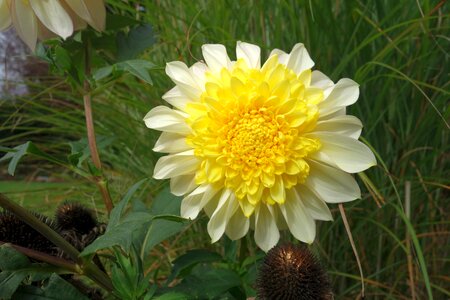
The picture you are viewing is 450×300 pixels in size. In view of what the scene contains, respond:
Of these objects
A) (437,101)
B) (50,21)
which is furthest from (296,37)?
(50,21)

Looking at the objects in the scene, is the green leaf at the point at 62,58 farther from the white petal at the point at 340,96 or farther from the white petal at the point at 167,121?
the white petal at the point at 340,96

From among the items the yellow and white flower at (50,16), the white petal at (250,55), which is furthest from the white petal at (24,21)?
the white petal at (250,55)

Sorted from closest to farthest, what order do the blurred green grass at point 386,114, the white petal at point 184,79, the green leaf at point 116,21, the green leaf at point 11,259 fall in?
the green leaf at point 11,259 → the white petal at point 184,79 → the green leaf at point 116,21 → the blurred green grass at point 386,114

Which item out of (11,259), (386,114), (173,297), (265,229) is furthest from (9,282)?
(386,114)

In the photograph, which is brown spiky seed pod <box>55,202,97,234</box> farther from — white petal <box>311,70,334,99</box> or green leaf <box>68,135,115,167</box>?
white petal <box>311,70,334,99</box>

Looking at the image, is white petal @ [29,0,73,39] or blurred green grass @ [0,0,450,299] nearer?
white petal @ [29,0,73,39]

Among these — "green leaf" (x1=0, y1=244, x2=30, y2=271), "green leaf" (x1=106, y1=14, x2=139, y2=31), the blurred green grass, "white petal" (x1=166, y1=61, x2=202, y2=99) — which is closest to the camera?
"green leaf" (x1=0, y1=244, x2=30, y2=271)

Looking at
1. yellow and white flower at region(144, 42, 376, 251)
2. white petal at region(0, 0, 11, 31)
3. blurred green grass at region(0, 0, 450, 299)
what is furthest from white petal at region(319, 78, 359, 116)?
blurred green grass at region(0, 0, 450, 299)

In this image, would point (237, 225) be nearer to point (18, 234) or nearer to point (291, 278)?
point (291, 278)

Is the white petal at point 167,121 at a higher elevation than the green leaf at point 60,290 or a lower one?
higher
